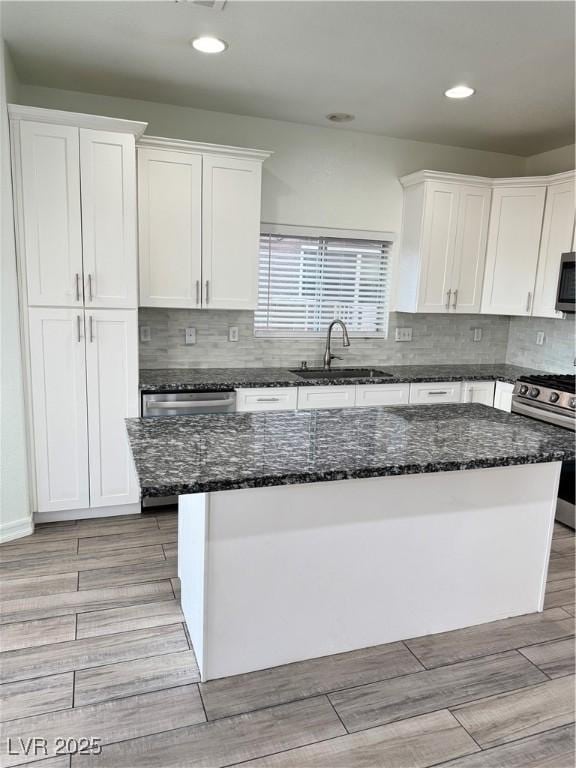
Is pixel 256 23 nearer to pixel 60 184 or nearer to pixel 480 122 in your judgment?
pixel 60 184

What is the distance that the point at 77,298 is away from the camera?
3.07 metres

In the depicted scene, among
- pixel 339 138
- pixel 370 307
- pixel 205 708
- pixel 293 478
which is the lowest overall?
pixel 205 708

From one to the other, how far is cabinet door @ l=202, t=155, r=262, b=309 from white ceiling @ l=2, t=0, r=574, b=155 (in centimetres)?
47

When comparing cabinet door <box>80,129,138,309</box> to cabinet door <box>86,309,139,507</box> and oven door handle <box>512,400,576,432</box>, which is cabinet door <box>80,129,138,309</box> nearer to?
cabinet door <box>86,309,139,507</box>

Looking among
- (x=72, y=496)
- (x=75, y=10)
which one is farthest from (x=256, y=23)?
(x=72, y=496)

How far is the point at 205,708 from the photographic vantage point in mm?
1870

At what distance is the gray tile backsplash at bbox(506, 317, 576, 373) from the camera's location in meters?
4.22

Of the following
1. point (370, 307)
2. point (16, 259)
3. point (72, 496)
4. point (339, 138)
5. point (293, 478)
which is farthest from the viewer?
point (370, 307)

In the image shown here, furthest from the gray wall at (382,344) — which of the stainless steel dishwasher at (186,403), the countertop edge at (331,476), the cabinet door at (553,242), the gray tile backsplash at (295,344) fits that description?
the countertop edge at (331,476)

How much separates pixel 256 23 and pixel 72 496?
110 inches

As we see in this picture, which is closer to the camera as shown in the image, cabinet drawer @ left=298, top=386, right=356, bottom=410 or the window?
cabinet drawer @ left=298, top=386, right=356, bottom=410

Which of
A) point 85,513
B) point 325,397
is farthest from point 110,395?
point 325,397

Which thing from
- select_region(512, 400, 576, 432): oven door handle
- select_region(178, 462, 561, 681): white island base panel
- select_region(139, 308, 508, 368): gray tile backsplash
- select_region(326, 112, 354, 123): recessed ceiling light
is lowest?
select_region(178, 462, 561, 681): white island base panel

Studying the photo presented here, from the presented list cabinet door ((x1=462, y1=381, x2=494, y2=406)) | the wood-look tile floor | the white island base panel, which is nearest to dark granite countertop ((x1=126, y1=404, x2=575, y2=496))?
the white island base panel
